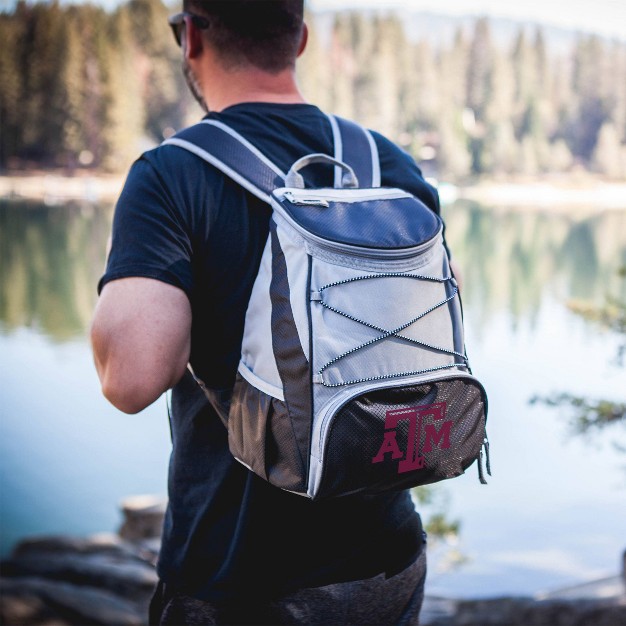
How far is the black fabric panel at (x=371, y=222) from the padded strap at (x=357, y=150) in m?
0.07

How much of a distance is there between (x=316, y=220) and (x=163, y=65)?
52.1 feet

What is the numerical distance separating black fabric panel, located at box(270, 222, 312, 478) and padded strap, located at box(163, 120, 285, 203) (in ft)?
0.32

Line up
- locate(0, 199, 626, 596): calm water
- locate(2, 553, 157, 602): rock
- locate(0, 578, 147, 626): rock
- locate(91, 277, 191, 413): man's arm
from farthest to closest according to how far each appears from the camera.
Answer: locate(0, 199, 626, 596): calm water < locate(2, 553, 157, 602): rock < locate(0, 578, 147, 626): rock < locate(91, 277, 191, 413): man's arm

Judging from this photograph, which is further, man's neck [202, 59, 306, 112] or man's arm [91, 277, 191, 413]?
man's neck [202, 59, 306, 112]

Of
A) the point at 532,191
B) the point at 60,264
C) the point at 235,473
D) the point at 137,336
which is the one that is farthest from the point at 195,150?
the point at 60,264

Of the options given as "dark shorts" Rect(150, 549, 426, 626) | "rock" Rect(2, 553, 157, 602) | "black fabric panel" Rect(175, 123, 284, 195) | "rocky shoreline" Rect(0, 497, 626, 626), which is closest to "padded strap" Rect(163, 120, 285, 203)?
"black fabric panel" Rect(175, 123, 284, 195)

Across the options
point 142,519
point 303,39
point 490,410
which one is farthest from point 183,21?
point 490,410

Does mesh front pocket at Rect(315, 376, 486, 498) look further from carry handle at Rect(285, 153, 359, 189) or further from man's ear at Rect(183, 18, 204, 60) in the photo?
man's ear at Rect(183, 18, 204, 60)

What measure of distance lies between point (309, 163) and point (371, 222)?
0.12 meters

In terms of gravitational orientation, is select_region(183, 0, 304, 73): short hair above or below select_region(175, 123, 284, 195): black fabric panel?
above

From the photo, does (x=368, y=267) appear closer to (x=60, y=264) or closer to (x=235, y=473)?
(x=235, y=473)

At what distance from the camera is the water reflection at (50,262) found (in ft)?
43.9

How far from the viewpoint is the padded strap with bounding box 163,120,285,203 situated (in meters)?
0.94

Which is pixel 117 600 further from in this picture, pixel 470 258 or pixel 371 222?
pixel 470 258
